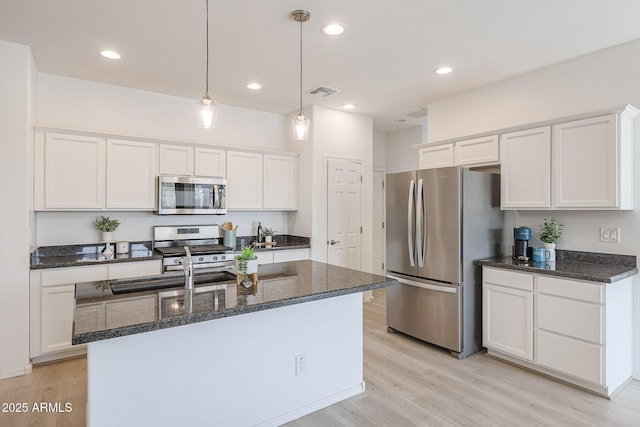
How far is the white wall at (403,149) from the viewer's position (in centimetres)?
609

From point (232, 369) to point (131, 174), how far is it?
2.60 metres

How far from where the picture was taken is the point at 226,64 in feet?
11.2

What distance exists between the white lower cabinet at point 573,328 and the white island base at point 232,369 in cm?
147

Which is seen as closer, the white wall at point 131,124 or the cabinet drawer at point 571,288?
the cabinet drawer at point 571,288

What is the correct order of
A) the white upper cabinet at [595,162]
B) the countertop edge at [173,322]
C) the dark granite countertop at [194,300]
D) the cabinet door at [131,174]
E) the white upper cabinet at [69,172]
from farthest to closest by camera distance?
the cabinet door at [131,174] → the white upper cabinet at [69,172] → the white upper cabinet at [595,162] → the dark granite countertop at [194,300] → the countertop edge at [173,322]

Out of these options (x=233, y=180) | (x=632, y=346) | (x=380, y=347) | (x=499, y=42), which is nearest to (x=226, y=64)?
(x=233, y=180)

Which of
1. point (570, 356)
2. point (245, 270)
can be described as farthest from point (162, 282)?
point (570, 356)

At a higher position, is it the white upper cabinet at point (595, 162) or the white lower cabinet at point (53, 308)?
the white upper cabinet at point (595, 162)

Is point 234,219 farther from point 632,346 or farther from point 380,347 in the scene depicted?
point 632,346

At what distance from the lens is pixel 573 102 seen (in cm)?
327

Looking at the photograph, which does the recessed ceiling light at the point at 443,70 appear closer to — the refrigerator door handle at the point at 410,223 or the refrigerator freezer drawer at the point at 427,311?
the refrigerator door handle at the point at 410,223

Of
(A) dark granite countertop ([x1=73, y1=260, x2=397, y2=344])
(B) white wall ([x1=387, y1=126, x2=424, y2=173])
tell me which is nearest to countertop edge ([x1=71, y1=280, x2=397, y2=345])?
(A) dark granite countertop ([x1=73, y1=260, x2=397, y2=344])

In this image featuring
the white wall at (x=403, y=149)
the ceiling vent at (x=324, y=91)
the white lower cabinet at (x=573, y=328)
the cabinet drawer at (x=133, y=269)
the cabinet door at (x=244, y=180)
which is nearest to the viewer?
the white lower cabinet at (x=573, y=328)

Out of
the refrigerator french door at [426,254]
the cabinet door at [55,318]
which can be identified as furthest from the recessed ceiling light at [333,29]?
the cabinet door at [55,318]
